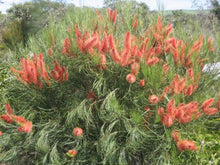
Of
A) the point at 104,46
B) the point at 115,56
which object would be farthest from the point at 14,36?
the point at 115,56

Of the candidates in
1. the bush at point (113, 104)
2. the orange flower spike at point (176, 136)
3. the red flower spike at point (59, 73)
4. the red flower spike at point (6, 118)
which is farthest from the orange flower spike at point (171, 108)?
the red flower spike at point (6, 118)

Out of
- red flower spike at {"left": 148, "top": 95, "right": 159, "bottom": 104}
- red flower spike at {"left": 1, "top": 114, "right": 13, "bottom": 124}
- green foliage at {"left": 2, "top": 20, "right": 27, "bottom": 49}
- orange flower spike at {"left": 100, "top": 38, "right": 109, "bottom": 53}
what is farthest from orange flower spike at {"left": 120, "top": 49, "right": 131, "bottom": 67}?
green foliage at {"left": 2, "top": 20, "right": 27, "bottom": 49}

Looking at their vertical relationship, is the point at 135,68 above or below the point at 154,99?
above

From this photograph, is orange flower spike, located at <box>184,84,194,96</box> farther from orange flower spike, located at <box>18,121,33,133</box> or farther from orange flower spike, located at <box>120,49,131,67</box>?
orange flower spike, located at <box>18,121,33,133</box>

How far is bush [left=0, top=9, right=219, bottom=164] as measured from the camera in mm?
1921

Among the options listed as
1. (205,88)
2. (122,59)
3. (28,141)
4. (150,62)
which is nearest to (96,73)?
(122,59)

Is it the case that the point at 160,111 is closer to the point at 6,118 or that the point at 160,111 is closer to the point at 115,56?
the point at 115,56

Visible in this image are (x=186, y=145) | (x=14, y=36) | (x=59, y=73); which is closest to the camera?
(x=186, y=145)

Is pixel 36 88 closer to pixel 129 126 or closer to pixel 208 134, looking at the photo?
pixel 129 126

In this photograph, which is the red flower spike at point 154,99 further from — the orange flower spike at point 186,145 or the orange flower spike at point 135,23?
the orange flower spike at point 135,23

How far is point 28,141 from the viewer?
216cm

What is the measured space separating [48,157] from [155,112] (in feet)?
3.07

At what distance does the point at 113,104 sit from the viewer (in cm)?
193

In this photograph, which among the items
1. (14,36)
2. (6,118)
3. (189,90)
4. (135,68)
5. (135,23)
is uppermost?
(135,23)
